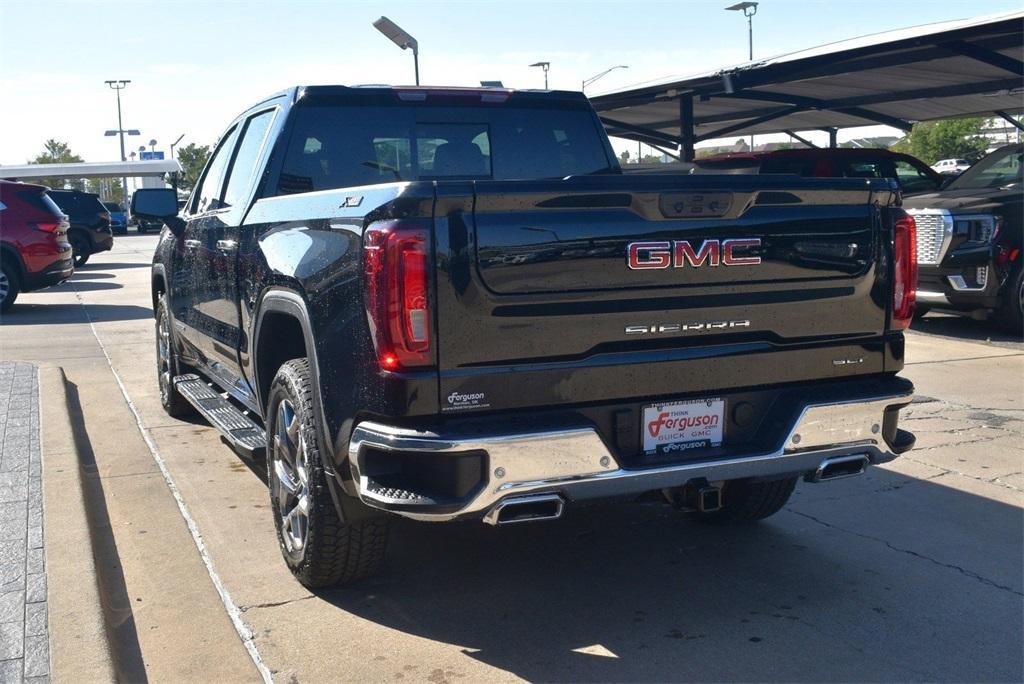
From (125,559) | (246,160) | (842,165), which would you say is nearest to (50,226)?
(246,160)

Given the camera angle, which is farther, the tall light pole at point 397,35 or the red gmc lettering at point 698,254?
the tall light pole at point 397,35

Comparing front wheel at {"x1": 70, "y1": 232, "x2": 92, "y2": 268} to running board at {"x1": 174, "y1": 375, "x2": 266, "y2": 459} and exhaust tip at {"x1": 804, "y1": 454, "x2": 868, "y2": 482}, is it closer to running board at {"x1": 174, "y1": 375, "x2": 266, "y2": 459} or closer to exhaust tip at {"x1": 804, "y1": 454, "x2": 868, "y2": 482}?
running board at {"x1": 174, "y1": 375, "x2": 266, "y2": 459}

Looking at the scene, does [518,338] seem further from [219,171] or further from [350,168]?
[219,171]

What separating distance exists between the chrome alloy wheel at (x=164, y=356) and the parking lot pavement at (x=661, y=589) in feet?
3.99

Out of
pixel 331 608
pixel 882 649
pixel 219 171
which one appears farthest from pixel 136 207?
pixel 882 649

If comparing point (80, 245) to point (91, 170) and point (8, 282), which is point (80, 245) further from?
point (91, 170)

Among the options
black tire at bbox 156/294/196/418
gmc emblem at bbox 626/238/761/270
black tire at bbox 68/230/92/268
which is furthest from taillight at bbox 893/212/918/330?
black tire at bbox 68/230/92/268

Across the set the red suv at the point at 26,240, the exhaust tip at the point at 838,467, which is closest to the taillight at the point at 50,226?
the red suv at the point at 26,240

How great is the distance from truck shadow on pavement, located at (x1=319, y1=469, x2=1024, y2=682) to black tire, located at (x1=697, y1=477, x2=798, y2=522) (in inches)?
3.2

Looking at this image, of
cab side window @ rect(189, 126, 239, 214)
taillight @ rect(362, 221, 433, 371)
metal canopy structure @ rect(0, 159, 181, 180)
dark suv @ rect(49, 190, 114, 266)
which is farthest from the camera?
metal canopy structure @ rect(0, 159, 181, 180)

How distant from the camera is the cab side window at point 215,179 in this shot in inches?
246

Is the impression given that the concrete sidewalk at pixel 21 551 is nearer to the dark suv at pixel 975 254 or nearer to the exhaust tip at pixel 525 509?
the exhaust tip at pixel 525 509

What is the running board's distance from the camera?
488 centimetres

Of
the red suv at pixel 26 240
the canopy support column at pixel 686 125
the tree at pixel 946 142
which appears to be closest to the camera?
the red suv at pixel 26 240
